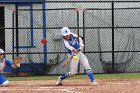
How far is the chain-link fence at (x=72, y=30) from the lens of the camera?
21.2 meters

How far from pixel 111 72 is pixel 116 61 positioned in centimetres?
56

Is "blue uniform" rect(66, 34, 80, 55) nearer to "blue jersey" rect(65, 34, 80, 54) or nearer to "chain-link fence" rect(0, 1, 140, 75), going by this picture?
"blue jersey" rect(65, 34, 80, 54)

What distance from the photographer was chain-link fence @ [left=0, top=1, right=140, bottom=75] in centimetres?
2125

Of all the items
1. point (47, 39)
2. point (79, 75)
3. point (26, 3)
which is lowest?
point (79, 75)

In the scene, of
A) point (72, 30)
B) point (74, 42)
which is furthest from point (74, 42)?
point (72, 30)

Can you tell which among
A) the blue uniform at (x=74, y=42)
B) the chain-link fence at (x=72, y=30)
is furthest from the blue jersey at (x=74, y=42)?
the chain-link fence at (x=72, y=30)

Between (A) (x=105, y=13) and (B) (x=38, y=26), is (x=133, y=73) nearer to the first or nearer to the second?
(A) (x=105, y=13)

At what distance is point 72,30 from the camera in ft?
69.9

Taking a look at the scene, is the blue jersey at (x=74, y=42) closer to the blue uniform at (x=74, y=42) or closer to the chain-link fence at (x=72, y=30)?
the blue uniform at (x=74, y=42)

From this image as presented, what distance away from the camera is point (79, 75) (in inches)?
820

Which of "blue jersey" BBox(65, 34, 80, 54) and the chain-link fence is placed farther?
the chain-link fence

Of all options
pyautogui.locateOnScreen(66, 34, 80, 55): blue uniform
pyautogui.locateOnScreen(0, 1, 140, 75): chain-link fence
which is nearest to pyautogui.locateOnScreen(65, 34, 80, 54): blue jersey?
pyautogui.locateOnScreen(66, 34, 80, 55): blue uniform

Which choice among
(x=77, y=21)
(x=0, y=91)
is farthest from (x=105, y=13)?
(x=0, y=91)

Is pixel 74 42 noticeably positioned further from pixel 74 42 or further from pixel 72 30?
pixel 72 30
